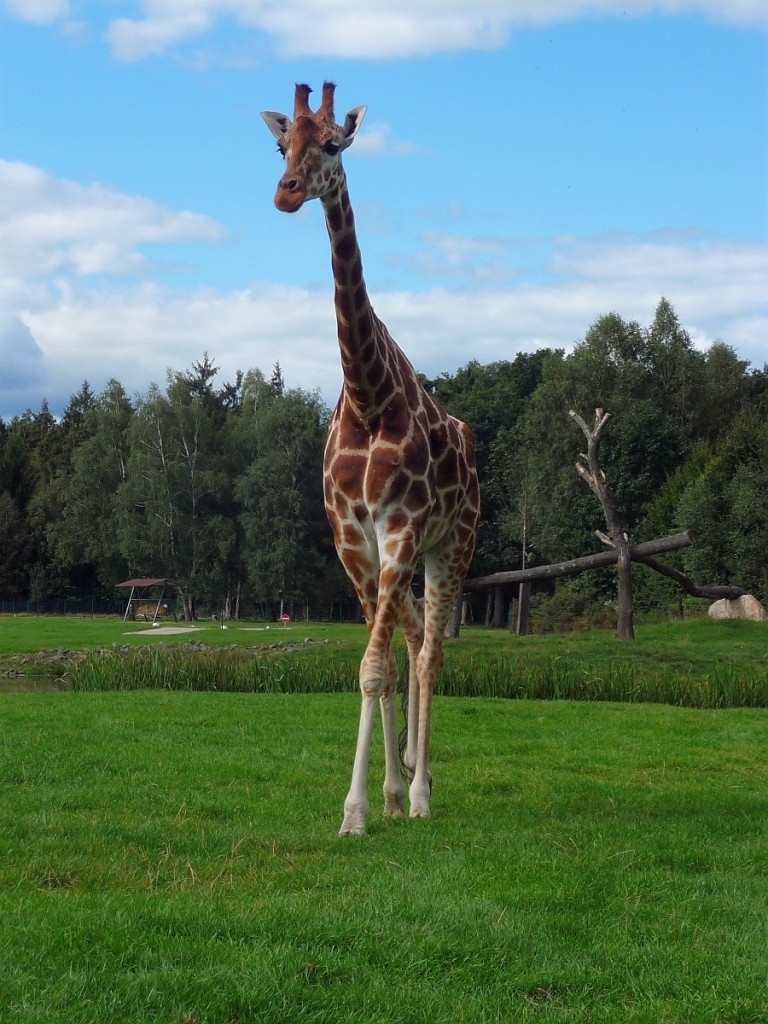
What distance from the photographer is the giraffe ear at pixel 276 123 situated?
7383 mm

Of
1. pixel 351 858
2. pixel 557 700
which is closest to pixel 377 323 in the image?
pixel 351 858

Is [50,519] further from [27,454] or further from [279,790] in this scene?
[279,790]

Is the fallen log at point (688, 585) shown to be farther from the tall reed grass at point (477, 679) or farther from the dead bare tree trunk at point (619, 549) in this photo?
the tall reed grass at point (477, 679)

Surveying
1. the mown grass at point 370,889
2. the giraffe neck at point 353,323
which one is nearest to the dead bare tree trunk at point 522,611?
the mown grass at point 370,889

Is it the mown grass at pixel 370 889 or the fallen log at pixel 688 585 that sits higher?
the fallen log at pixel 688 585

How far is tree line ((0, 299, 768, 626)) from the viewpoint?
162 feet

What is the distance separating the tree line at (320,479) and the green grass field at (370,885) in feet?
118

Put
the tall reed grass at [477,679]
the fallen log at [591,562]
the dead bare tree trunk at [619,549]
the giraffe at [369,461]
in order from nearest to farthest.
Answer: the giraffe at [369,461], the tall reed grass at [477,679], the fallen log at [591,562], the dead bare tree trunk at [619,549]

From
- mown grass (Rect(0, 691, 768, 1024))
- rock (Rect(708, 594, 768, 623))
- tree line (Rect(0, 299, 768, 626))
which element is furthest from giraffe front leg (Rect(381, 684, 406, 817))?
tree line (Rect(0, 299, 768, 626))

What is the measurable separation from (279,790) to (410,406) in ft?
10.1

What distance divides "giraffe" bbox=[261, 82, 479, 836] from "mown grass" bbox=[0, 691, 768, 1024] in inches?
22.9

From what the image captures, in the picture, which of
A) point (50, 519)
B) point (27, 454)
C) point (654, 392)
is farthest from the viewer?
point (27, 454)

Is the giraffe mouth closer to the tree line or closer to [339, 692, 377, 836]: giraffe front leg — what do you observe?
[339, 692, 377, 836]: giraffe front leg

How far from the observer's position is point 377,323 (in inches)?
316
